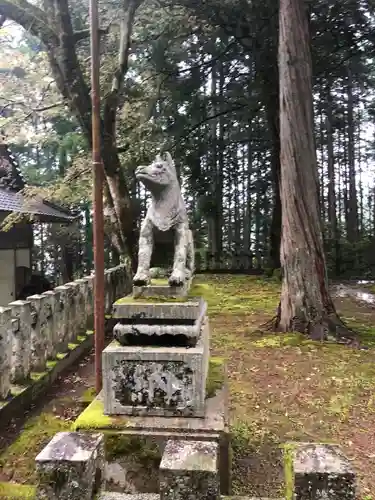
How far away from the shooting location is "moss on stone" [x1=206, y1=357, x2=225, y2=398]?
317 centimetres

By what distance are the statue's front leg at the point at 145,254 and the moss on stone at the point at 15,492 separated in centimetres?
131

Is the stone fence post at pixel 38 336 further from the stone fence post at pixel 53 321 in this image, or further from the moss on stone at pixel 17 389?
the moss on stone at pixel 17 389

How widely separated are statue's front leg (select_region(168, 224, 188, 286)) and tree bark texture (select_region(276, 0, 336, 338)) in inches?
148

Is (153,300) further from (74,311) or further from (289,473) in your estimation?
(74,311)

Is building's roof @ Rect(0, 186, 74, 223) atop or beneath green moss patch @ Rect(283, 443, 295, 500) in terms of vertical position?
atop

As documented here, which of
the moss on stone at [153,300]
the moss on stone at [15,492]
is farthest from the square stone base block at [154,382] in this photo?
the moss on stone at [15,492]

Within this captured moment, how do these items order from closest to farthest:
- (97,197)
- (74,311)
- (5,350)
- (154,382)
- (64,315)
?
(154,382) < (97,197) < (5,350) < (64,315) < (74,311)

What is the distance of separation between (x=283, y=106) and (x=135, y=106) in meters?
5.03

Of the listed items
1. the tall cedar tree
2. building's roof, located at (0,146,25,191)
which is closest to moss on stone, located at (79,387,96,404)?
the tall cedar tree

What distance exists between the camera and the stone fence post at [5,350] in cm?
398

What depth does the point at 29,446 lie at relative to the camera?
11.9 feet

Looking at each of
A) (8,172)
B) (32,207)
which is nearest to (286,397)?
(32,207)

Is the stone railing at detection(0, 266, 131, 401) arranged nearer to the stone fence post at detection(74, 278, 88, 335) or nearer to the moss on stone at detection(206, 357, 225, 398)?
the stone fence post at detection(74, 278, 88, 335)

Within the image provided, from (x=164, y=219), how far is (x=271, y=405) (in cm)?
222
